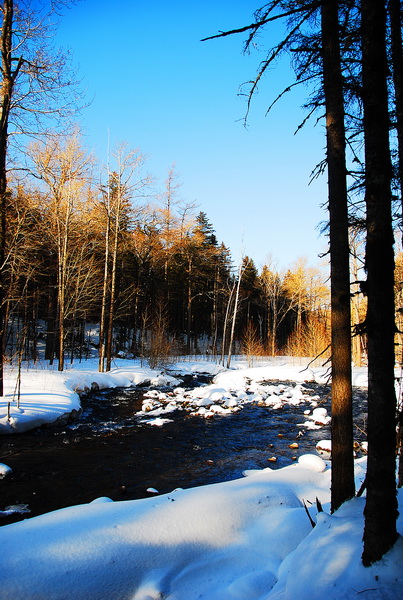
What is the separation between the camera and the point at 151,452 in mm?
6711

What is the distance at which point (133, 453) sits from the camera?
661cm

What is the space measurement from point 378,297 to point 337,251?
1801 millimetres

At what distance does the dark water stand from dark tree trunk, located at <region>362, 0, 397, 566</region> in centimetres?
376

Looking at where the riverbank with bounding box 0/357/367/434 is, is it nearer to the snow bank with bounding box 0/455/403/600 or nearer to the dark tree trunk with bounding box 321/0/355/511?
the dark tree trunk with bounding box 321/0/355/511

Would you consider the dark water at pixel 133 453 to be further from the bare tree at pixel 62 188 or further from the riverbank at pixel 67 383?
the bare tree at pixel 62 188

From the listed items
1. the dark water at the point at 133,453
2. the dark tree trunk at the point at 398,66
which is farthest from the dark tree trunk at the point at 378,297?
the dark water at the point at 133,453

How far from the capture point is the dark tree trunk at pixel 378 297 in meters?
1.99

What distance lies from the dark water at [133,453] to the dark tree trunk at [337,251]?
267cm

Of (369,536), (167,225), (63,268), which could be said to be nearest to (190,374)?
(63,268)

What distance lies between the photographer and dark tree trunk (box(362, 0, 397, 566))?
1.99m

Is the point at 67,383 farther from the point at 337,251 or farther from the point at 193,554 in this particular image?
the point at 337,251

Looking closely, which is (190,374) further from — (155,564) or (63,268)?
(155,564)

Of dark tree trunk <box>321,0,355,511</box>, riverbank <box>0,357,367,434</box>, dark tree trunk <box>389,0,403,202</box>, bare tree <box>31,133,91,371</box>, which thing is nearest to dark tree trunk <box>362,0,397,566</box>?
dark tree trunk <box>321,0,355,511</box>

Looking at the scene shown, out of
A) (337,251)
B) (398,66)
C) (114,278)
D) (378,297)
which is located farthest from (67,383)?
(398,66)
